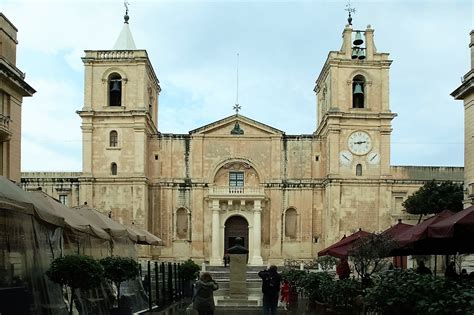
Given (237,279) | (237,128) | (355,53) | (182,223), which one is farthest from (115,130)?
(237,279)

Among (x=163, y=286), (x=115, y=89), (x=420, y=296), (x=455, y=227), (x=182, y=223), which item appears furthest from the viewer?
(x=182, y=223)

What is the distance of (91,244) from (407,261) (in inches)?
1017

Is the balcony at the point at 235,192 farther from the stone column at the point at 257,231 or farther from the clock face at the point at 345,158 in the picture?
the clock face at the point at 345,158

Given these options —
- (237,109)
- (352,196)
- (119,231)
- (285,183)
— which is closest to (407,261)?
(352,196)

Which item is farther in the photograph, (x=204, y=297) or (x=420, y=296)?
(x=204, y=297)

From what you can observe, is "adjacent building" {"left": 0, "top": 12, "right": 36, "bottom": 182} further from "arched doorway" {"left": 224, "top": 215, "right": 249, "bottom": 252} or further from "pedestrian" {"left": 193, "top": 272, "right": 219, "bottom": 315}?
"arched doorway" {"left": 224, "top": 215, "right": 249, "bottom": 252}

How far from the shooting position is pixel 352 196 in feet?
150

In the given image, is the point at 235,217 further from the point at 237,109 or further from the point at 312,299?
the point at 312,299

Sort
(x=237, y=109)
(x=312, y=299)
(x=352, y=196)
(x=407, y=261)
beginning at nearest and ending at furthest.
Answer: (x=312, y=299)
(x=407, y=261)
(x=352, y=196)
(x=237, y=109)

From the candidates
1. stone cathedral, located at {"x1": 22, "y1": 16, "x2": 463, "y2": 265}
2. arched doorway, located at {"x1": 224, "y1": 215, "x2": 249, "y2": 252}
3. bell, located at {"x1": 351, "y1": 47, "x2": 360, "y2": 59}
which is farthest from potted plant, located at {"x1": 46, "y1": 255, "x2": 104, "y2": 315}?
bell, located at {"x1": 351, "y1": 47, "x2": 360, "y2": 59}

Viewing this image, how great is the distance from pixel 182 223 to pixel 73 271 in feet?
117

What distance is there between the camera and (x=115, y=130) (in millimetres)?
46344

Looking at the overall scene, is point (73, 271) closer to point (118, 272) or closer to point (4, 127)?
point (118, 272)

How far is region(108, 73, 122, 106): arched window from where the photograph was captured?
46812 mm
